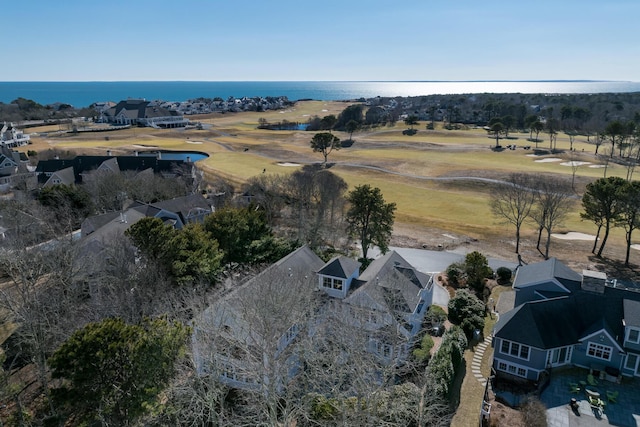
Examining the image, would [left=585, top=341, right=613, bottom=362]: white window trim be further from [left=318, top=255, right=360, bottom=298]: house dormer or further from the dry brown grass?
the dry brown grass

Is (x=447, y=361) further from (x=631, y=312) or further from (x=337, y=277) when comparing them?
(x=631, y=312)

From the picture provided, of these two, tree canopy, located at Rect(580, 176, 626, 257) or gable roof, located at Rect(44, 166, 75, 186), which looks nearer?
tree canopy, located at Rect(580, 176, 626, 257)

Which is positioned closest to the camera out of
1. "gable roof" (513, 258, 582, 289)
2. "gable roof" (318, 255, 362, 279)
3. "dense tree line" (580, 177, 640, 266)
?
"gable roof" (513, 258, 582, 289)

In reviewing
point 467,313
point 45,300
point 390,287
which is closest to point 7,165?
point 45,300

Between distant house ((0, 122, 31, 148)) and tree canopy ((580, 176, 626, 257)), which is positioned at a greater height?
distant house ((0, 122, 31, 148))

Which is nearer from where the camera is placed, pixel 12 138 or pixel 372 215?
pixel 372 215

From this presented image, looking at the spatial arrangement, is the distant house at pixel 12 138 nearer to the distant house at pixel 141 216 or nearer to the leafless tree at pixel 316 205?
the distant house at pixel 141 216

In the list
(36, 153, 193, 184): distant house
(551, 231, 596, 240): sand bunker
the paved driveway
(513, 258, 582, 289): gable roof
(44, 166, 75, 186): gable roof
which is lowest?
the paved driveway

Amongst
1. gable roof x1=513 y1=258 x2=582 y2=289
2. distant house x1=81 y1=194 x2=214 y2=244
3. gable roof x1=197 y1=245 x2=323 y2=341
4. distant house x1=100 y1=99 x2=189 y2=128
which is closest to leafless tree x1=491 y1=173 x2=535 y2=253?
gable roof x1=513 y1=258 x2=582 y2=289

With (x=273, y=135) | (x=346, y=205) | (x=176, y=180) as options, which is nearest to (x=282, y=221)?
(x=346, y=205)
